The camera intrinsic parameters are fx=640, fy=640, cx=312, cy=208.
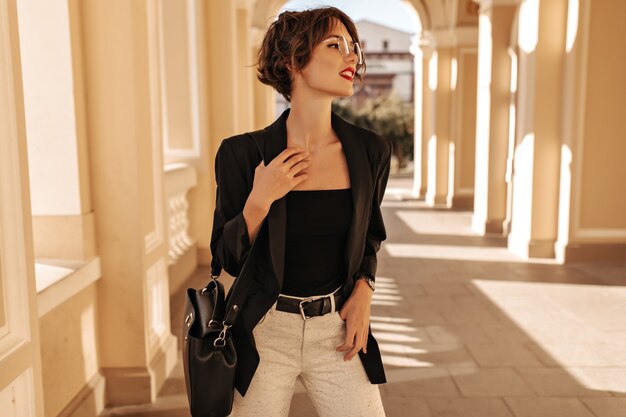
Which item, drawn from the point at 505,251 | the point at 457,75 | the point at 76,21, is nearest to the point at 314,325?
the point at 76,21

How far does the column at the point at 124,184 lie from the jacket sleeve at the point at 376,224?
206 cm

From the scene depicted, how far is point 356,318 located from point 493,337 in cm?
361

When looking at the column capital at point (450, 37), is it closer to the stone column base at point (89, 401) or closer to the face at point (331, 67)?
the stone column base at point (89, 401)

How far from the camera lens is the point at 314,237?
1.87 meters

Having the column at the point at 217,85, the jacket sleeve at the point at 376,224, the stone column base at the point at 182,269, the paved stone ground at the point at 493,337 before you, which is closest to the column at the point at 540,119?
the paved stone ground at the point at 493,337

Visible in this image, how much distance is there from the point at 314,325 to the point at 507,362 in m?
3.17

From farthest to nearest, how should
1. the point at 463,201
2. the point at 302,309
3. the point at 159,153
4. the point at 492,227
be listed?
the point at 463,201 < the point at 492,227 < the point at 159,153 < the point at 302,309

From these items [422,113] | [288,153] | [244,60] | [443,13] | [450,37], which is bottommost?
[288,153]

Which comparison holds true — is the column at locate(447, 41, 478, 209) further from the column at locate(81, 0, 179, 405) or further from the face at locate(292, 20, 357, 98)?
the face at locate(292, 20, 357, 98)

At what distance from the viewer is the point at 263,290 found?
5.92 feet

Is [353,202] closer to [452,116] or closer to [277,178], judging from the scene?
[277,178]

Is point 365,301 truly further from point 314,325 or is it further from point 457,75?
point 457,75

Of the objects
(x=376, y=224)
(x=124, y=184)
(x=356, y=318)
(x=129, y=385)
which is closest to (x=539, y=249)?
(x=129, y=385)

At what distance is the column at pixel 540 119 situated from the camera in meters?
8.09
